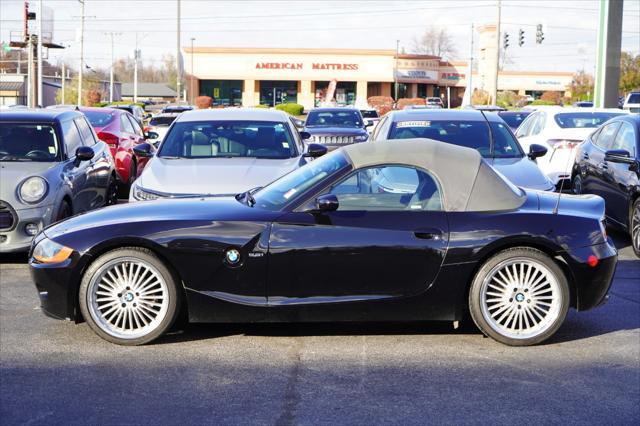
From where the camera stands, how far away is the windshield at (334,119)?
23547mm

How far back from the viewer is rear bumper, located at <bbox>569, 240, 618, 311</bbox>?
605 cm

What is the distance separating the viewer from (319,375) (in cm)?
534

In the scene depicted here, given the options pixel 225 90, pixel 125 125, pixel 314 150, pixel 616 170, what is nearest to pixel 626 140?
pixel 616 170

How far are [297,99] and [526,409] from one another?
76803 mm

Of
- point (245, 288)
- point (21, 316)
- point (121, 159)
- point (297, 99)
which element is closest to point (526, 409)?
point (245, 288)

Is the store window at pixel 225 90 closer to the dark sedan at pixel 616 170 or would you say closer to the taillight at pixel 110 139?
the taillight at pixel 110 139

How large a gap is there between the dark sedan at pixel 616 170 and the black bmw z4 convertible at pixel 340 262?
4108 millimetres

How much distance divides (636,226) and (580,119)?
5940 millimetres

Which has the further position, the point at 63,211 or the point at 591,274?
the point at 63,211

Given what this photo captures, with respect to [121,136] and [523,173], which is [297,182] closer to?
[523,173]

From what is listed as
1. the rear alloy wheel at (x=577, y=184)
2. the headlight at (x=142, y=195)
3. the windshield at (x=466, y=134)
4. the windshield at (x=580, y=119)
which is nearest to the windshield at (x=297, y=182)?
the headlight at (x=142, y=195)

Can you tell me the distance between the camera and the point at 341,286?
5.91m

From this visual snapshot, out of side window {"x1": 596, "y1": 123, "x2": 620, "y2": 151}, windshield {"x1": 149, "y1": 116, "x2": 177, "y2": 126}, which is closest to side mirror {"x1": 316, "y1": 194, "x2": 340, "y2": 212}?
side window {"x1": 596, "y1": 123, "x2": 620, "y2": 151}

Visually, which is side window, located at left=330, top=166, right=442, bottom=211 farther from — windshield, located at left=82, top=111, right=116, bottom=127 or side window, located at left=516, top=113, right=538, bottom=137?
windshield, located at left=82, top=111, right=116, bottom=127
